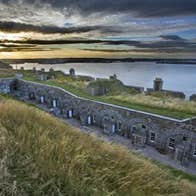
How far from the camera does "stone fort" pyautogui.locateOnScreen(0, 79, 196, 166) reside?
50.5 feet

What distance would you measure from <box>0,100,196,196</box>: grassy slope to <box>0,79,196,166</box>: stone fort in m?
10.9

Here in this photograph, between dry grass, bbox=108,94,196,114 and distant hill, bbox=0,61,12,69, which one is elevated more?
distant hill, bbox=0,61,12,69

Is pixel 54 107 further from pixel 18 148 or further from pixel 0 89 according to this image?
pixel 18 148

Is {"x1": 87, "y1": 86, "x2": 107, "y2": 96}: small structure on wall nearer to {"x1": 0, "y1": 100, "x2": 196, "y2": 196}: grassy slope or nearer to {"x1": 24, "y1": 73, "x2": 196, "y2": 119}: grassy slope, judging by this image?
{"x1": 24, "y1": 73, "x2": 196, "y2": 119}: grassy slope

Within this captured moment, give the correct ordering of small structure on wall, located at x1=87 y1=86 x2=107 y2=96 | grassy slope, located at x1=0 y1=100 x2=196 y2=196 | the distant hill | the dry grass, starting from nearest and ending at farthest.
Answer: grassy slope, located at x1=0 y1=100 x2=196 y2=196 → the dry grass → small structure on wall, located at x1=87 y1=86 x2=107 y2=96 → the distant hill

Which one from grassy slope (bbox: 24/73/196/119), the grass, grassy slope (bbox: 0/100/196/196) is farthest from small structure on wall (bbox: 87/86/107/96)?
grassy slope (bbox: 0/100/196/196)

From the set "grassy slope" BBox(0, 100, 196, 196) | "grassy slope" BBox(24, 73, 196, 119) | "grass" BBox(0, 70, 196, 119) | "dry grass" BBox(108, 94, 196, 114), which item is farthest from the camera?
"dry grass" BBox(108, 94, 196, 114)

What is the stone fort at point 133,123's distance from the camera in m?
15.4

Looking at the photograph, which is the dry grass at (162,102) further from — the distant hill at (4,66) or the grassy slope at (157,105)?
the distant hill at (4,66)

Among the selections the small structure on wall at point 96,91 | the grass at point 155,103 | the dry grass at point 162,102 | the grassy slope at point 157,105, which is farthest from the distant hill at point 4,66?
the dry grass at point 162,102

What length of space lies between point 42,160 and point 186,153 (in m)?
13.5

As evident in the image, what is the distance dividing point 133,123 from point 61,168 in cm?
1542

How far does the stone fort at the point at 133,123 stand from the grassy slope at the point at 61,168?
10.9m

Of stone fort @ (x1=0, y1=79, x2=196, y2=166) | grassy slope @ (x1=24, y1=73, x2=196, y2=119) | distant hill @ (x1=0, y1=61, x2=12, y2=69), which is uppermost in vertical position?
distant hill @ (x1=0, y1=61, x2=12, y2=69)
